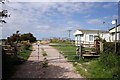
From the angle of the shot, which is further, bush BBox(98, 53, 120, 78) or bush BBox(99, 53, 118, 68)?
bush BBox(99, 53, 118, 68)

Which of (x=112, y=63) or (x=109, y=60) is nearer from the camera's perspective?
(x=112, y=63)

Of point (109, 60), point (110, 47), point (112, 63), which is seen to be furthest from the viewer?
point (110, 47)

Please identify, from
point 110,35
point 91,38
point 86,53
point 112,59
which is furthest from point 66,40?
point 112,59

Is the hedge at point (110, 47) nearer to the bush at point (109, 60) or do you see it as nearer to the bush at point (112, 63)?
the bush at point (109, 60)

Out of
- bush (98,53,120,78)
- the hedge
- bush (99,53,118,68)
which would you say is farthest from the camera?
the hedge

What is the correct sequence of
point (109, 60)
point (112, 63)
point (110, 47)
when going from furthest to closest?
1. point (110, 47)
2. point (109, 60)
3. point (112, 63)

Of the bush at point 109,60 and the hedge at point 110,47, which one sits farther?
the hedge at point 110,47

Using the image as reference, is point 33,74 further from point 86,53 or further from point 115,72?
point 86,53

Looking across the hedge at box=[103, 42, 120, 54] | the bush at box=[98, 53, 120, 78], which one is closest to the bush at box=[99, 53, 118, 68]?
the bush at box=[98, 53, 120, 78]

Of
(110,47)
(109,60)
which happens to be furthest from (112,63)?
(110,47)

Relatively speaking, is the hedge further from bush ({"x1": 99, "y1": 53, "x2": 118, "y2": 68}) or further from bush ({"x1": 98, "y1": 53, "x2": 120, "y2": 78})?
bush ({"x1": 98, "y1": 53, "x2": 120, "y2": 78})

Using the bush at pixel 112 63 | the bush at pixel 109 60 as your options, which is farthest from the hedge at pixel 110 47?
the bush at pixel 112 63

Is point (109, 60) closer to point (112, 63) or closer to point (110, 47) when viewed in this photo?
point (112, 63)

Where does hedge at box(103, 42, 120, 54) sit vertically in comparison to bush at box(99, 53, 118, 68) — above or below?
above
